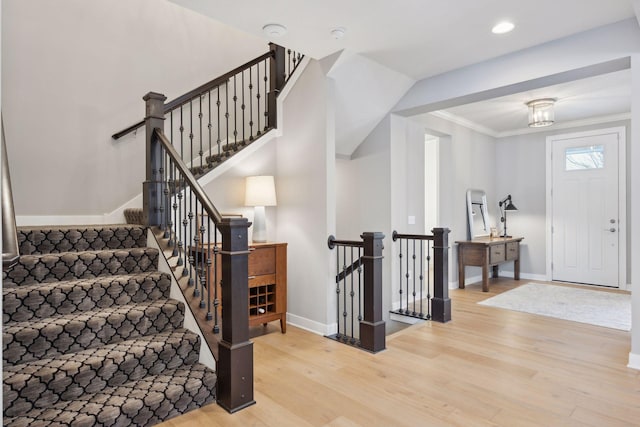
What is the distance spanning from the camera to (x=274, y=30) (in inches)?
123


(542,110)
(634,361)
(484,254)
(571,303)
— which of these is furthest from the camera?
(484,254)

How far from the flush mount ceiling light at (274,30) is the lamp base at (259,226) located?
1.60 metres

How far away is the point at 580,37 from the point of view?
124 inches

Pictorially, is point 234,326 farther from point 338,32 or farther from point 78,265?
point 338,32

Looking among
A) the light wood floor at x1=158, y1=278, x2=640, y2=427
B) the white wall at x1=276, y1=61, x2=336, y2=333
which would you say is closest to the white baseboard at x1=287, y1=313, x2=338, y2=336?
the white wall at x1=276, y1=61, x2=336, y2=333

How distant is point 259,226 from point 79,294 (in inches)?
66.6

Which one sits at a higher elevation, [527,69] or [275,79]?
[275,79]

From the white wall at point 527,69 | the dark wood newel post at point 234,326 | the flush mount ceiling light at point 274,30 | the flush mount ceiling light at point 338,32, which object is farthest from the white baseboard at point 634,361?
the flush mount ceiling light at point 274,30

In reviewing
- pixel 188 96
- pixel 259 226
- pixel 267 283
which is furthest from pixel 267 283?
pixel 188 96

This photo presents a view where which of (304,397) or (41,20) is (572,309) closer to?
(304,397)

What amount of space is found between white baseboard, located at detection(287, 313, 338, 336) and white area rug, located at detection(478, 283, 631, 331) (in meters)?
2.31

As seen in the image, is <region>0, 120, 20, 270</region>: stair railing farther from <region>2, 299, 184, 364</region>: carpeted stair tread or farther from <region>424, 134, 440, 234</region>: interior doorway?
<region>424, 134, 440, 234</region>: interior doorway

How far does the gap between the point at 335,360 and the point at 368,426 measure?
0.94m

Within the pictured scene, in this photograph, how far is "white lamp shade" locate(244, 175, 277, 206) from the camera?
12.3 ft
